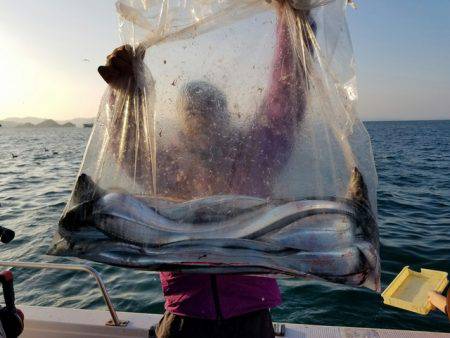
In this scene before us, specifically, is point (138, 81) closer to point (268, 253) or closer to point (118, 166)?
point (118, 166)

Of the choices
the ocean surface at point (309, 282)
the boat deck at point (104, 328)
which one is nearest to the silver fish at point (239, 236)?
the boat deck at point (104, 328)

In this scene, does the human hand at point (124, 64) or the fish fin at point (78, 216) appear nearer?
the fish fin at point (78, 216)

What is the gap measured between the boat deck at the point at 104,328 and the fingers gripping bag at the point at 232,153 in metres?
1.59

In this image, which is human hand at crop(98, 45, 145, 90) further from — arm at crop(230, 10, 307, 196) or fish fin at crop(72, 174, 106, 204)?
arm at crop(230, 10, 307, 196)

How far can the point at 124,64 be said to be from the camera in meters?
1.90

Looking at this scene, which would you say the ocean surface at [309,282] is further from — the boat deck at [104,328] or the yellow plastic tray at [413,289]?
the boat deck at [104,328]

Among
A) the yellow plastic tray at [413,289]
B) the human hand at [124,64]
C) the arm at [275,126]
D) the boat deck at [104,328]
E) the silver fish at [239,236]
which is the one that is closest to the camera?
the silver fish at [239,236]

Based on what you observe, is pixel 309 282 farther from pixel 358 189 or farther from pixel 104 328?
pixel 358 189

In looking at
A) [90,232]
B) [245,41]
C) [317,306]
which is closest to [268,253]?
[90,232]

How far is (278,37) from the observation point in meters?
1.84

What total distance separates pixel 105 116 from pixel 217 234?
77 centimetres

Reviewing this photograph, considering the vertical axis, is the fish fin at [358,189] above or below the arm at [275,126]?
below

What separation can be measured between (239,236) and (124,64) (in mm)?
901

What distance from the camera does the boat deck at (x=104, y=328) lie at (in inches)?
119
